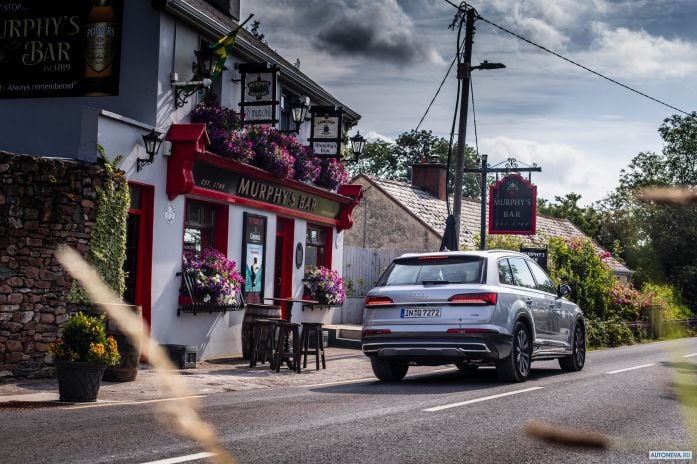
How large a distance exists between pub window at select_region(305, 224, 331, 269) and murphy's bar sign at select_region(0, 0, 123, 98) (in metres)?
8.03

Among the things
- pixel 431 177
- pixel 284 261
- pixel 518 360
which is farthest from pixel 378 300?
pixel 431 177

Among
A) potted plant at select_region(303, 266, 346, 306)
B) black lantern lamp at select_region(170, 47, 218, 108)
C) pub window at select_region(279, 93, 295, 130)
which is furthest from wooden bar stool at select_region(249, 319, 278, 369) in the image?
pub window at select_region(279, 93, 295, 130)

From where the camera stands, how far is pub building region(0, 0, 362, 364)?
607 inches

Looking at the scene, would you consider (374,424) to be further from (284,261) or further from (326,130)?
(326,130)

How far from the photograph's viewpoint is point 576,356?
15172 mm

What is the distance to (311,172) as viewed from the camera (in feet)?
70.7

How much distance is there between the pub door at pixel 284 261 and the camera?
2136 cm

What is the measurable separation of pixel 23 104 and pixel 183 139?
3.27 metres

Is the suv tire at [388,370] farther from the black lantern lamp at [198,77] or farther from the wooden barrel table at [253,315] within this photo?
the black lantern lamp at [198,77]

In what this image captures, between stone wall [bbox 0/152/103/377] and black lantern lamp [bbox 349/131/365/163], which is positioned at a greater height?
black lantern lamp [bbox 349/131/365/163]

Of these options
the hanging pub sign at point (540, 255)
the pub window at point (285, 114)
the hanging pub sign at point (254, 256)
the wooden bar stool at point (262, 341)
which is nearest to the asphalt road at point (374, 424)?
the wooden bar stool at point (262, 341)

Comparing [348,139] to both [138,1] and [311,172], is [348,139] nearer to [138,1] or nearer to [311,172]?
[311,172]

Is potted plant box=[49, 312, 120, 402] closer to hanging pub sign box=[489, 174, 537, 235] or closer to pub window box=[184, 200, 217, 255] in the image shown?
pub window box=[184, 200, 217, 255]

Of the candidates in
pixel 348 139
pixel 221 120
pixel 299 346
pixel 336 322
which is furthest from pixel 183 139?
pixel 336 322
